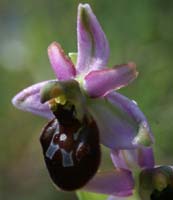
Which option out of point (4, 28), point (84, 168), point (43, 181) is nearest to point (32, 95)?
point (84, 168)

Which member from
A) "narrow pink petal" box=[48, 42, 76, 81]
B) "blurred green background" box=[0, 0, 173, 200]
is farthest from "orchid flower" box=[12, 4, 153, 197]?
"blurred green background" box=[0, 0, 173, 200]

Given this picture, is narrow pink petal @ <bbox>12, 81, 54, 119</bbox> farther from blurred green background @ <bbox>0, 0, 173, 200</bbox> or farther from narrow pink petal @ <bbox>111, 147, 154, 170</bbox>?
blurred green background @ <bbox>0, 0, 173, 200</bbox>

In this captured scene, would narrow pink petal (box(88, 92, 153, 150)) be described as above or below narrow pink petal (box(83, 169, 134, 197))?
above

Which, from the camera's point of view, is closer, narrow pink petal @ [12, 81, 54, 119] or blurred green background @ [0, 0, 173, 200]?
narrow pink petal @ [12, 81, 54, 119]

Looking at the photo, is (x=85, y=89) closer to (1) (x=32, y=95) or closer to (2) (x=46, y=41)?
(1) (x=32, y=95)

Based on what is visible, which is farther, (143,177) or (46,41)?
(46,41)

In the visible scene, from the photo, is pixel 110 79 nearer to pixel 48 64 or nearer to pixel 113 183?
pixel 113 183

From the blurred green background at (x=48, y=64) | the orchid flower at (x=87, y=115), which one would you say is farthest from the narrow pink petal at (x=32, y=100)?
the blurred green background at (x=48, y=64)
